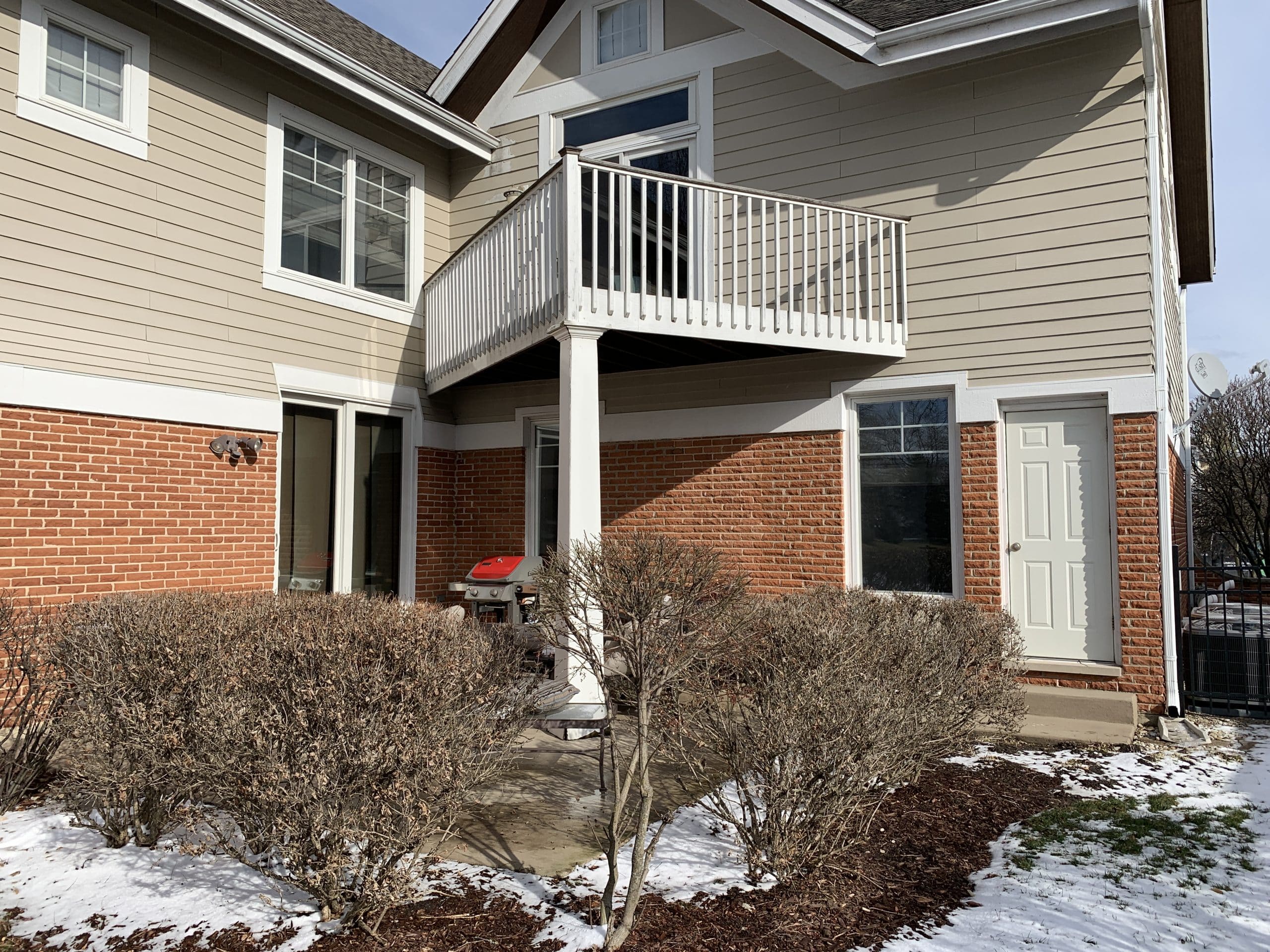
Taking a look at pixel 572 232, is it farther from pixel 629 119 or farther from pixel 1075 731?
pixel 1075 731

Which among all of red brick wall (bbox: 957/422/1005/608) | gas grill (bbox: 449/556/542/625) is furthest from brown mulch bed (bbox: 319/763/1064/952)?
gas grill (bbox: 449/556/542/625)

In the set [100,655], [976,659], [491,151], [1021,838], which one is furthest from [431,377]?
[1021,838]

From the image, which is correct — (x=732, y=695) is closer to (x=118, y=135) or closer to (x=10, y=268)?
(x=10, y=268)

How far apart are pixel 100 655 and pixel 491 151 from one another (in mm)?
8017

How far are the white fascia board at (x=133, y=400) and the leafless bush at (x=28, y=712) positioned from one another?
94.2 inches

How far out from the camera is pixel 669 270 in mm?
8047

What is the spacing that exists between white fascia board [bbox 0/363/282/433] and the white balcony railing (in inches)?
82.5

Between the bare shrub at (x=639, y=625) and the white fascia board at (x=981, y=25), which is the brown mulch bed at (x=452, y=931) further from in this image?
the white fascia board at (x=981, y=25)

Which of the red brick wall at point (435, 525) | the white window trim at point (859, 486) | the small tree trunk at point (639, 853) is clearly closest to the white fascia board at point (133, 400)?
the red brick wall at point (435, 525)

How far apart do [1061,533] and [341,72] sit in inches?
323

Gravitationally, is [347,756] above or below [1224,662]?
above

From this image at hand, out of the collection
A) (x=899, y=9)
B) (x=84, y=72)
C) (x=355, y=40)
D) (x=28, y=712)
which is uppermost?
(x=355, y=40)

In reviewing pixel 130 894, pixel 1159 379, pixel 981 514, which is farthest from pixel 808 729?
pixel 1159 379

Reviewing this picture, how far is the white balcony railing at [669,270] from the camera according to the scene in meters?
6.80
